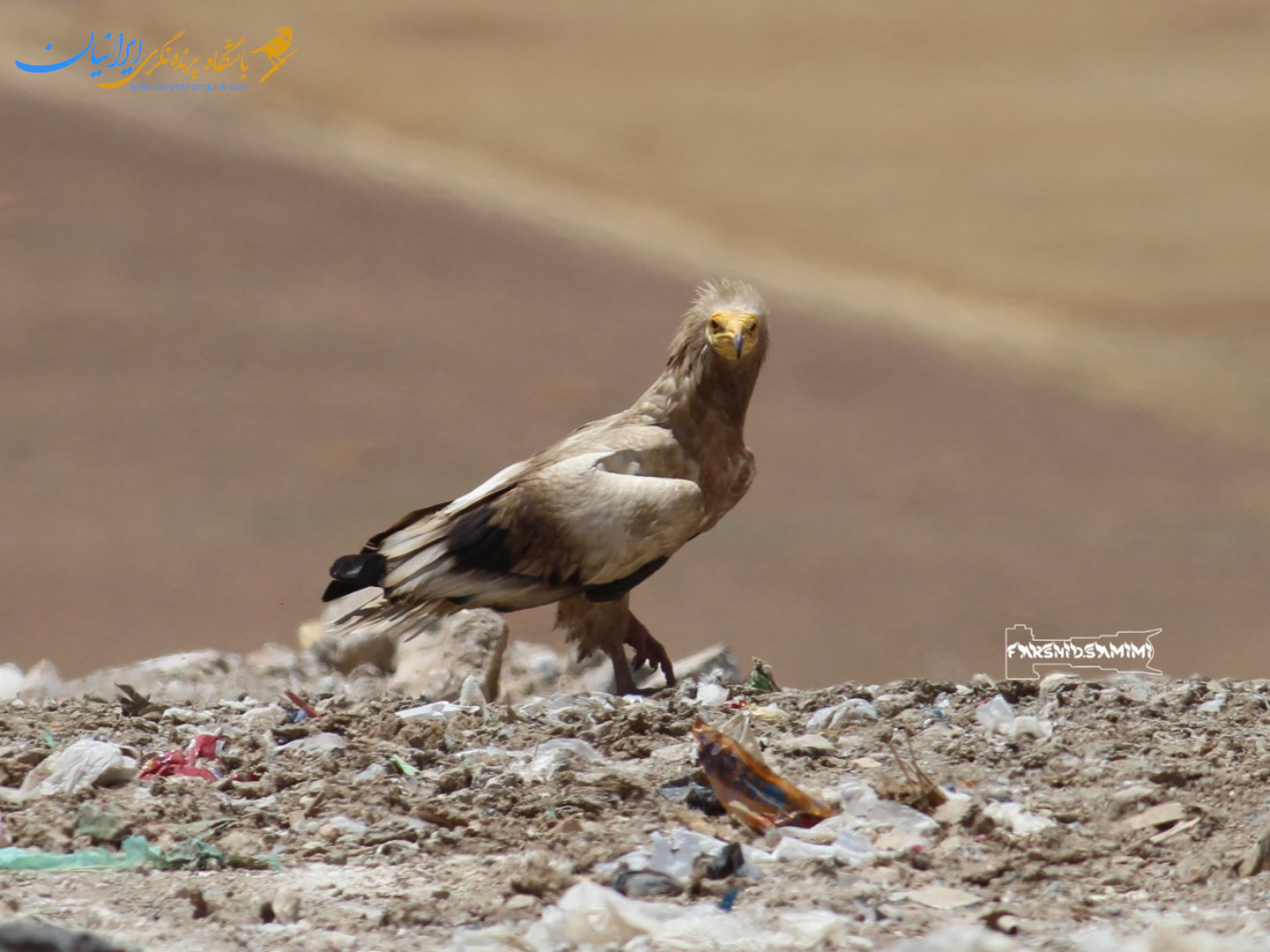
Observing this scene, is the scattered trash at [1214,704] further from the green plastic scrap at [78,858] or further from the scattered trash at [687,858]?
the green plastic scrap at [78,858]

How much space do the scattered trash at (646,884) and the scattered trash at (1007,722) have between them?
1.60 metres

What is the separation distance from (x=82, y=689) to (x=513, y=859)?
13.9 feet

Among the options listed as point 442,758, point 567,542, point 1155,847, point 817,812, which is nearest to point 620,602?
point 567,542

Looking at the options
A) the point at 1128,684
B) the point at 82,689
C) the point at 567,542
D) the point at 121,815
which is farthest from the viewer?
the point at 82,689

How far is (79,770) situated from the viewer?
4492mm

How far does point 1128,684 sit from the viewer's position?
5.70 meters

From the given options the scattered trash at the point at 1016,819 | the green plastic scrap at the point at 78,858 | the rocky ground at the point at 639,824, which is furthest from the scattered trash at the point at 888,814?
the green plastic scrap at the point at 78,858

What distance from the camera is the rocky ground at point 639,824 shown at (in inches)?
129

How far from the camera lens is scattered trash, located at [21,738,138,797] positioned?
4.45m

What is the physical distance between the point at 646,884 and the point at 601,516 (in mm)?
A: 2759

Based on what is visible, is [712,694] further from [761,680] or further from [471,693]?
[471,693]

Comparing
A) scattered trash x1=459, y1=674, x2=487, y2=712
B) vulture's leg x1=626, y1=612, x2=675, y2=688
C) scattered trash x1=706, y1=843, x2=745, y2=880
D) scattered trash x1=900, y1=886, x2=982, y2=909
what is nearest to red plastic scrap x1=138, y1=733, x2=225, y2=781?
scattered trash x1=459, y1=674, x2=487, y2=712

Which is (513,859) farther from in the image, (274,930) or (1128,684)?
(1128,684)

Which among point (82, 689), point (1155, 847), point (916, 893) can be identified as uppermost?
point (82, 689)
